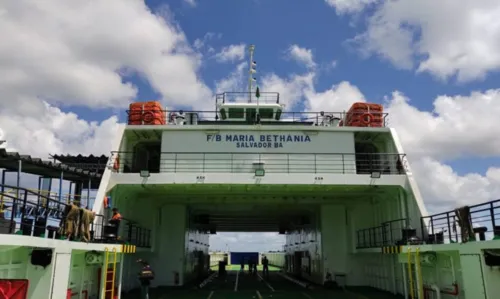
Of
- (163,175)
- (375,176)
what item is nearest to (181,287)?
(163,175)

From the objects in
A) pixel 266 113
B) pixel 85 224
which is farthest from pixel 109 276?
pixel 266 113

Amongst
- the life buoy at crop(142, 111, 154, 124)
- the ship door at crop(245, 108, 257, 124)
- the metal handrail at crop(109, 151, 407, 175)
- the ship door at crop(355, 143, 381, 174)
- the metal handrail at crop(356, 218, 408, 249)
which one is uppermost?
the ship door at crop(245, 108, 257, 124)

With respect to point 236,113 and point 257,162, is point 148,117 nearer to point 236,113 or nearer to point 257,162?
point 257,162

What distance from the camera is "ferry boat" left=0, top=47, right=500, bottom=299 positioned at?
1108cm

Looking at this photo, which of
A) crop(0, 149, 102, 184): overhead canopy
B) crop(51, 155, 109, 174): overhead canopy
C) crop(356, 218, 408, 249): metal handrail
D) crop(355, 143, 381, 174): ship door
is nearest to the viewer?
crop(356, 218, 408, 249): metal handrail

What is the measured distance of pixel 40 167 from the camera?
1905cm

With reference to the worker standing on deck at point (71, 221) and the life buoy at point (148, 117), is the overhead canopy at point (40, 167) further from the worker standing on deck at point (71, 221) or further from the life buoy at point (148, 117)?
the worker standing on deck at point (71, 221)

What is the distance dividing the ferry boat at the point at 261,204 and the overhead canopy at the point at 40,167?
0.19 feet

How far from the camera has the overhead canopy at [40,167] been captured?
55.7 feet

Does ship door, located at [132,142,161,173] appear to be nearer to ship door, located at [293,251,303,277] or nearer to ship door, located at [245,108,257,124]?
ship door, located at [245,108,257,124]

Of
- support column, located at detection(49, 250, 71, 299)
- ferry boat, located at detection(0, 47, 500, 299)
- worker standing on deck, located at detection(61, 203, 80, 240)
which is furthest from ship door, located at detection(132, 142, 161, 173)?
support column, located at detection(49, 250, 71, 299)

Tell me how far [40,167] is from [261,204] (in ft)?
34.3

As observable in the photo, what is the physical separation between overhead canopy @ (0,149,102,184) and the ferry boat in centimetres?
6

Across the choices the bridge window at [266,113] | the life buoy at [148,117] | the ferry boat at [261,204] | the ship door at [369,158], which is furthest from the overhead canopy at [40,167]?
the ship door at [369,158]
